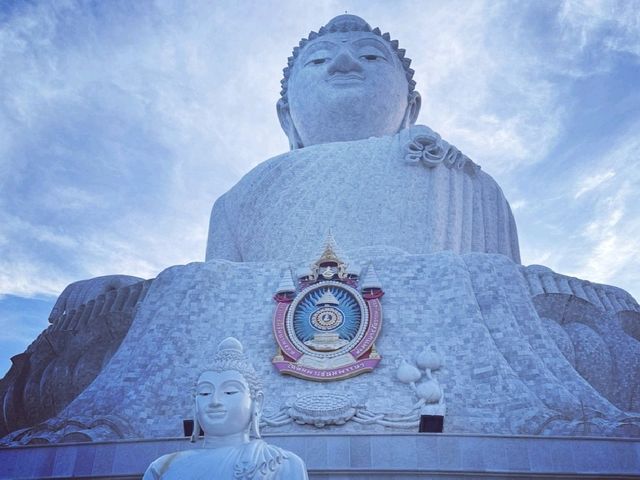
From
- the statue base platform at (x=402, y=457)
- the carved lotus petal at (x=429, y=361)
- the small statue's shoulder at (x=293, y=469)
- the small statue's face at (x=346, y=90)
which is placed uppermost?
the small statue's face at (x=346, y=90)

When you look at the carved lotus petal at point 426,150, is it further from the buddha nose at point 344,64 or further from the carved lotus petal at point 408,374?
the carved lotus petal at point 408,374

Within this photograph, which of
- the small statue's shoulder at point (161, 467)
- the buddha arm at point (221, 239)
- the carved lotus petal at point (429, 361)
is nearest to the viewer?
the small statue's shoulder at point (161, 467)

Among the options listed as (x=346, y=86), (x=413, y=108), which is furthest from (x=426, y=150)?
(x=413, y=108)

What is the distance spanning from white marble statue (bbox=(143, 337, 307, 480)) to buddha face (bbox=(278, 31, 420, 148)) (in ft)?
31.5

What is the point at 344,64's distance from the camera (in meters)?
13.4

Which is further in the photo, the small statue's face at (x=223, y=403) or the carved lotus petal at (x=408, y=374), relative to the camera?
the carved lotus petal at (x=408, y=374)

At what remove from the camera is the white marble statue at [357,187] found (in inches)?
423

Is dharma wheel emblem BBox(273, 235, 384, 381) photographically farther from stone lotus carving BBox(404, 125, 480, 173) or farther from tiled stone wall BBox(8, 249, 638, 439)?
stone lotus carving BBox(404, 125, 480, 173)

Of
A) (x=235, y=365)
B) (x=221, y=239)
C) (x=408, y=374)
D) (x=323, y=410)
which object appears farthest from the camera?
(x=221, y=239)

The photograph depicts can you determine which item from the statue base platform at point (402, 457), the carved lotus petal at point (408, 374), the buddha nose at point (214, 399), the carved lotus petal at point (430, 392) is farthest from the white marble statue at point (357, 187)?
the buddha nose at point (214, 399)

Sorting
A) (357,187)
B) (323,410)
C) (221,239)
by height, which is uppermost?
(357,187)

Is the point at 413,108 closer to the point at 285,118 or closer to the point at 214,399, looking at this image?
the point at 285,118

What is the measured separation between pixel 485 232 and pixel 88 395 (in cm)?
673

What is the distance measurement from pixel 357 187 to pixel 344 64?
11.1 ft
